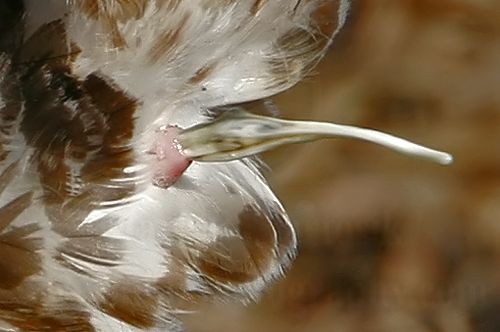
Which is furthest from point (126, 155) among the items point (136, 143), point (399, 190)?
point (399, 190)

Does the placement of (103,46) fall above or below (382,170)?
above

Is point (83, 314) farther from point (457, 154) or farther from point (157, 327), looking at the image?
point (457, 154)

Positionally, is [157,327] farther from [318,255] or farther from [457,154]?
[457,154]

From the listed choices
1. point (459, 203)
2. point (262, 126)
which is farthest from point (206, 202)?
point (459, 203)

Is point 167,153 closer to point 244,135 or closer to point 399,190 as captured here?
point 244,135
